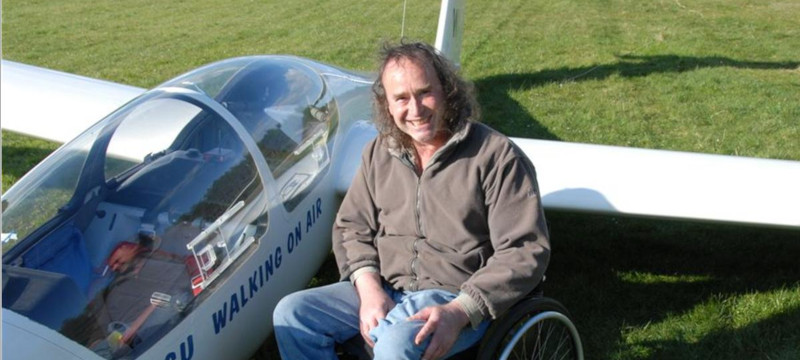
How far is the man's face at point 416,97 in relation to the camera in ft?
8.78

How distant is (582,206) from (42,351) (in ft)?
9.15

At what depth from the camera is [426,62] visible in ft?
8.82

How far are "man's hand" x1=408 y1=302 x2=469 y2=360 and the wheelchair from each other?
0.35 ft

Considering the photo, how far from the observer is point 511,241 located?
262 cm

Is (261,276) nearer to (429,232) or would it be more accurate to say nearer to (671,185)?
(429,232)

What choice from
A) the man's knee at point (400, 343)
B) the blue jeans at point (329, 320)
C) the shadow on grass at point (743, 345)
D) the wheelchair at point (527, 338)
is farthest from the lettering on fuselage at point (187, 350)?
the shadow on grass at point (743, 345)

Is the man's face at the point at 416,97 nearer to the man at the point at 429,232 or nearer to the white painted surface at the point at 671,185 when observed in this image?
the man at the point at 429,232

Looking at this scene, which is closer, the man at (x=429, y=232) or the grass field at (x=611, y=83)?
the man at (x=429, y=232)

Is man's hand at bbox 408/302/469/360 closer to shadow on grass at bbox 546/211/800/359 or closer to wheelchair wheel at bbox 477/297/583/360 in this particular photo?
wheelchair wheel at bbox 477/297/583/360

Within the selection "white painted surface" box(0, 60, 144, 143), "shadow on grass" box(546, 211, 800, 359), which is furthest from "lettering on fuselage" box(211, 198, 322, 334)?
"white painted surface" box(0, 60, 144, 143)

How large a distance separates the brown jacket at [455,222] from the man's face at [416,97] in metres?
0.09

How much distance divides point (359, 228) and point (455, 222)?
0.41m

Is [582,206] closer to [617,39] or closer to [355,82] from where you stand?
[355,82]

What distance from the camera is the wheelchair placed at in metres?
2.56
